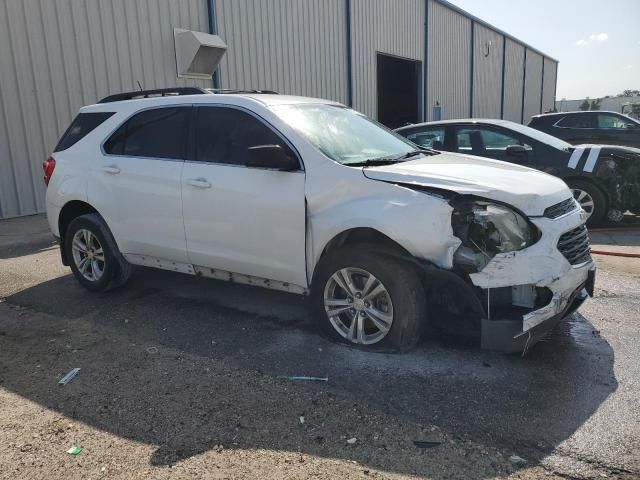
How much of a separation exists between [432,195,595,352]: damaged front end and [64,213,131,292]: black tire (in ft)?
10.9

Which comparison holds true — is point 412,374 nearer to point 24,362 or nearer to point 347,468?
point 347,468

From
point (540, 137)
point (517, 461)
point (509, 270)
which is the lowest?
point (517, 461)

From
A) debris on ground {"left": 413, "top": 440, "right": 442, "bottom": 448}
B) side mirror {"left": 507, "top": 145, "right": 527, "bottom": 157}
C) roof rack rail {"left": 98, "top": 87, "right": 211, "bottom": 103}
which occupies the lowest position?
debris on ground {"left": 413, "top": 440, "right": 442, "bottom": 448}

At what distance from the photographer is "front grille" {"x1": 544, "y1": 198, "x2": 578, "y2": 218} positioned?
358cm

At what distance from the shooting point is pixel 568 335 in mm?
4156

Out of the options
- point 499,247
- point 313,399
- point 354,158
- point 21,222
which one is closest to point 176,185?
point 354,158

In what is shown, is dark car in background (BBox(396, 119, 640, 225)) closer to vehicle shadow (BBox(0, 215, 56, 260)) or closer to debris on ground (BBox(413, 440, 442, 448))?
debris on ground (BBox(413, 440, 442, 448))

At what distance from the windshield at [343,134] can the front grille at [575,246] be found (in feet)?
4.57

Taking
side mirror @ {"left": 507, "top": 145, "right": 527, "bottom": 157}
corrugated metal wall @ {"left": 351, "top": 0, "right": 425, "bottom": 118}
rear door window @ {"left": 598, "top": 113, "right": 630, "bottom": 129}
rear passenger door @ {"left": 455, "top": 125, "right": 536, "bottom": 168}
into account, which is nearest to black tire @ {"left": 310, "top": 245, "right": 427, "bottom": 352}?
side mirror @ {"left": 507, "top": 145, "right": 527, "bottom": 157}

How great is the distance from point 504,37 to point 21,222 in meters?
27.5

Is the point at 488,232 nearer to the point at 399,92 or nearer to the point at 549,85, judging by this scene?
the point at 399,92

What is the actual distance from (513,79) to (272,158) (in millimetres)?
32143

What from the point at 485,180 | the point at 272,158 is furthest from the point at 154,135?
the point at 485,180

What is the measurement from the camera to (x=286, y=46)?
1411 cm
